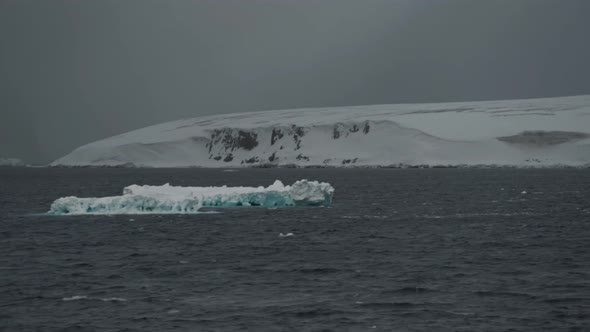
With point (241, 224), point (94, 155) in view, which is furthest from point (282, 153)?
point (241, 224)

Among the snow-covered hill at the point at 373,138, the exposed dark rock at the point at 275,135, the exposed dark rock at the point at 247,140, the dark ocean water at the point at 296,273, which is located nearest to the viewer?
the dark ocean water at the point at 296,273

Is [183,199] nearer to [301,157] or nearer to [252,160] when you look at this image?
[301,157]

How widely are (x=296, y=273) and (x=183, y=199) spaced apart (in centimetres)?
1762

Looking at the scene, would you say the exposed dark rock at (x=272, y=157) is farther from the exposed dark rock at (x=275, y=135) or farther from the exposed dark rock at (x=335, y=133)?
the exposed dark rock at (x=335, y=133)

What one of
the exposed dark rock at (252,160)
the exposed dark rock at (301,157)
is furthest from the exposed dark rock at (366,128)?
the exposed dark rock at (252,160)

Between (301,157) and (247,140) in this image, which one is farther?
(247,140)

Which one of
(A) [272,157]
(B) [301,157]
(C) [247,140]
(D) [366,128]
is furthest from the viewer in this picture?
(C) [247,140]

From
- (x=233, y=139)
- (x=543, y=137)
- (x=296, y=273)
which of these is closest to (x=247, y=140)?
(x=233, y=139)

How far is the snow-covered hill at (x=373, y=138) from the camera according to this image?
363 feet

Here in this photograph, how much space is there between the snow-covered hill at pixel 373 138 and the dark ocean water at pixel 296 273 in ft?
257

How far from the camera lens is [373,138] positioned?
122 m

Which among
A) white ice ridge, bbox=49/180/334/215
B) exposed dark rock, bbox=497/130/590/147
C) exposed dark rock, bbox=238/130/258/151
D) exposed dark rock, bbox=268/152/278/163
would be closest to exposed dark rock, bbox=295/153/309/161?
exposed dark rock, bbox=268/152/278/163

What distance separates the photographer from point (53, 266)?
20406 mm

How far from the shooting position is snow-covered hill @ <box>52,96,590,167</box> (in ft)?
363
